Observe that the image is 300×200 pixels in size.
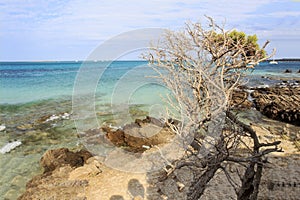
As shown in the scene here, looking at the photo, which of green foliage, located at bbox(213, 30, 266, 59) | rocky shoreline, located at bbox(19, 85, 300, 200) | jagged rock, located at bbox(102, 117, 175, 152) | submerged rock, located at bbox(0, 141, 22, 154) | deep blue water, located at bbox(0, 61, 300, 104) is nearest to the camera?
green foliage, located at bbox(213, 30, 266, 59)

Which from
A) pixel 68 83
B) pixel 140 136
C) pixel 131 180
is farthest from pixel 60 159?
pixel 68 83

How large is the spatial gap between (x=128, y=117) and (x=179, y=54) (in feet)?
38.6

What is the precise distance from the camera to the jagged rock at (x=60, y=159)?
8.32 m

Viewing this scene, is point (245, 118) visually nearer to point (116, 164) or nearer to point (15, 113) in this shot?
point (116, 164)

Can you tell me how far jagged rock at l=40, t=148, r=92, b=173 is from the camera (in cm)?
832

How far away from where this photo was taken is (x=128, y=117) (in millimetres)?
15602

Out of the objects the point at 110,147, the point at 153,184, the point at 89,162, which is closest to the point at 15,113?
the point at 110,147

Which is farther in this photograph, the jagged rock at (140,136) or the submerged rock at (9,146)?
the submerged rock at (9,146)

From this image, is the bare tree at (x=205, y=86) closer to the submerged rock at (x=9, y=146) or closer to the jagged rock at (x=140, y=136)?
the jagged rock at (x=140, y=136)

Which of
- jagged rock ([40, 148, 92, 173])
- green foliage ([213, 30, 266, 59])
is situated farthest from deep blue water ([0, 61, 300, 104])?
jagged rock ([40, 148, 92, 173])

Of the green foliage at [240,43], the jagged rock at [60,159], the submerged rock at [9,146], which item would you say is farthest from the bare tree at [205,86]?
the submerged rock at [9,146]

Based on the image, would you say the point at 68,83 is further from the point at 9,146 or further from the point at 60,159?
the point at 60,159

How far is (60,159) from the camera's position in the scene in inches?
335

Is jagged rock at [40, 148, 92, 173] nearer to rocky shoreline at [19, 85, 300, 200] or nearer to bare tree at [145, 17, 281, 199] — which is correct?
rocky shoreline at [19, 85, 300, 200]
